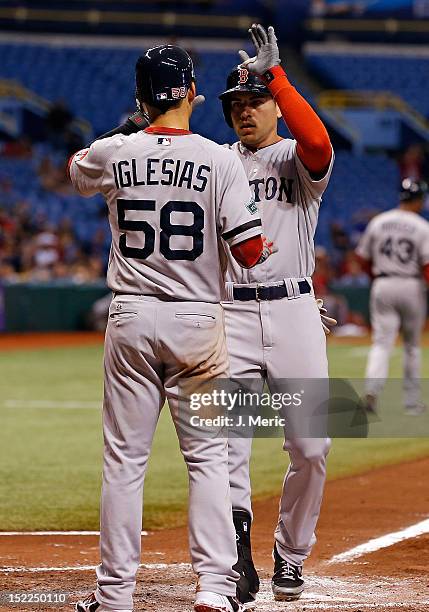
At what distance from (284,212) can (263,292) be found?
34cm

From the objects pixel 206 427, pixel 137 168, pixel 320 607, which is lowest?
pixel 320 607

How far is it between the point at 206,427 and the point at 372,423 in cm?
622

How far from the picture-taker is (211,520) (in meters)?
4.08

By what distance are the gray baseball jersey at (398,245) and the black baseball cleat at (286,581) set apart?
19.2ft

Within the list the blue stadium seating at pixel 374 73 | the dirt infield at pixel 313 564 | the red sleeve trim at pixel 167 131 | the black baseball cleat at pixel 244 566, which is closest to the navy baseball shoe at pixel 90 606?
the dirt infield at pixel 313 564

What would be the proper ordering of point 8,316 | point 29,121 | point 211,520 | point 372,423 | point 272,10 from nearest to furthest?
point 211,520, point 372,423, point 8,316, point 29,121, point 272,10

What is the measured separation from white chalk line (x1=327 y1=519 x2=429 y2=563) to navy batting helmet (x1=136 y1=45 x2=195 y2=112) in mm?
2403

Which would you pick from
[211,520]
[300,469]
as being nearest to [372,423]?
[300,469]

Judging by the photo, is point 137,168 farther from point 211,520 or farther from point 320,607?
point 320,607

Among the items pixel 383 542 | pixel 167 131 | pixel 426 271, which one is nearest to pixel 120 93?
pixel 426 271

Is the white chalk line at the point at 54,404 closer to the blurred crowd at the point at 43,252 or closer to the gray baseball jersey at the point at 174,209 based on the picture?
the gray baseball jersey at the point at 174,209

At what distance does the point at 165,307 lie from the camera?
408 centimetres

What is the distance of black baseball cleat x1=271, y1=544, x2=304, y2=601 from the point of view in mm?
4660

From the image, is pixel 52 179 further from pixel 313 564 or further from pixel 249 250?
pixel 249 250
